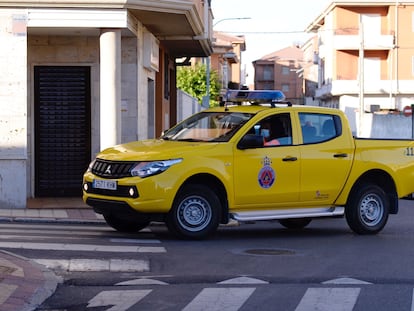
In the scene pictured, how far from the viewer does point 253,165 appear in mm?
12000

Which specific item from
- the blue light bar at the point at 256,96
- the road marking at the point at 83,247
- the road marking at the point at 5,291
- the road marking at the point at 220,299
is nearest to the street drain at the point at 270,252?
the road marking at the point at 83,247

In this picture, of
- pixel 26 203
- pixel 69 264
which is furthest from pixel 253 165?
pixel 26 203

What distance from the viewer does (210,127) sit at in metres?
12.5

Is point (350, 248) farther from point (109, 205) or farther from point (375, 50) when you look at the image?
point (375, 50)

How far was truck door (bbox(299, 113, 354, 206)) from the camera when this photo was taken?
1249 centimetres

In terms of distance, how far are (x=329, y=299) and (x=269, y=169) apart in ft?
14.4

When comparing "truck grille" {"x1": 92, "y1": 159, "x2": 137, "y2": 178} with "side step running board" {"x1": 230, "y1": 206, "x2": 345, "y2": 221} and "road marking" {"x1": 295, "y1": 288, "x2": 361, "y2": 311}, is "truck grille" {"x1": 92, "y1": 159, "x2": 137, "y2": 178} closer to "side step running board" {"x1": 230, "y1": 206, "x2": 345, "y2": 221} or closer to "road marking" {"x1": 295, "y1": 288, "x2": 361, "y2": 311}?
"side step running board" {"x1": 230, "y1": 206, "x2": 345, "y2": 221}

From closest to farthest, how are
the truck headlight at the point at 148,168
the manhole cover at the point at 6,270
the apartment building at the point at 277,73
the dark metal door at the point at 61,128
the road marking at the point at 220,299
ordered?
the road marking at the point at 220,299 < the manhole cover at the point at 6,270 < the truck headlight at the point at 148,168 < the dark metal door at the point at 61,128 < the apartment building at the point at 277,73

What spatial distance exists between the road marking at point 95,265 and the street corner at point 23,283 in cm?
20

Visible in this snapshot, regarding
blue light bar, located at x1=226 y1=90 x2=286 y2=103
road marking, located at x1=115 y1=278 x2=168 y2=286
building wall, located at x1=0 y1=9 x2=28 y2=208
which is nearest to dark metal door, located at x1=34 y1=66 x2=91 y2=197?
building wall, located at x1=0 y1=9 x2=28 y2=208

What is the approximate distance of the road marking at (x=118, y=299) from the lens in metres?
7.64

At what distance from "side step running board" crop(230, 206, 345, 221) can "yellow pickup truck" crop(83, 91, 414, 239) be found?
2 cm

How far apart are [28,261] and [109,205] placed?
2.09 m

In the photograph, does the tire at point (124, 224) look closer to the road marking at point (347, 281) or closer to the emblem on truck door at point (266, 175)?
the emblem on truck door at point (266, 175)
